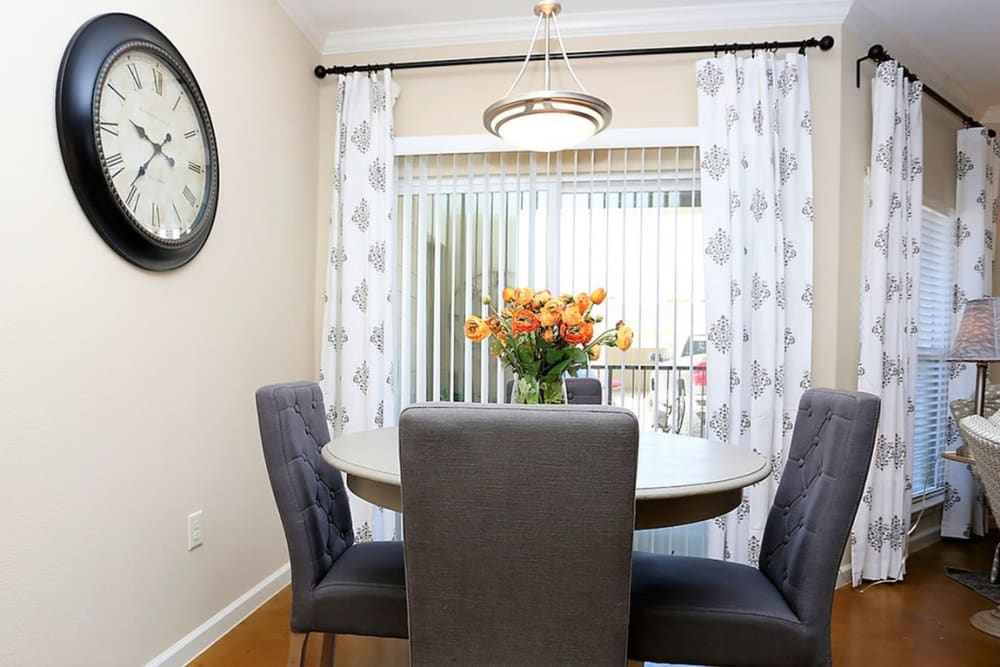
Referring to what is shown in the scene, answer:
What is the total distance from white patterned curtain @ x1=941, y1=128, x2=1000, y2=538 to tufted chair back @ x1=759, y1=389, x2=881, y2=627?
2.75 metres

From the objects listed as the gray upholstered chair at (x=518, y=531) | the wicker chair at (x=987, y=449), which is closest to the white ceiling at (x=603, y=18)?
the wicker chair at (x=987, y=449)

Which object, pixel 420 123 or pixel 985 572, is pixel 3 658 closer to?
pixel 420 123

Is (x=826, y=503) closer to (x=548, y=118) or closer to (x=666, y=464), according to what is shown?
(x=666, y=464)

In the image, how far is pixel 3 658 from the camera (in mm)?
1517

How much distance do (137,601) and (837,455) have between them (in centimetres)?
205

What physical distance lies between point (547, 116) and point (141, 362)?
4.85 feet

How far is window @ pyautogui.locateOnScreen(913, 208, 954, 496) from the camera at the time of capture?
370 cm

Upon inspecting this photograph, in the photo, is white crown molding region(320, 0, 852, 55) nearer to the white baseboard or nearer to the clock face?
the clock face

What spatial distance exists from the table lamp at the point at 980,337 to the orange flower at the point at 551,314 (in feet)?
6.94

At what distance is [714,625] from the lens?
1477mm

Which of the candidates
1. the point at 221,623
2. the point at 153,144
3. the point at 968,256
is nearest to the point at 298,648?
the point at 221,623

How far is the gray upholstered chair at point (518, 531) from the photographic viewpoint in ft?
3.53

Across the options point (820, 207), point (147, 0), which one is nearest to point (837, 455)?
point (820, 207)

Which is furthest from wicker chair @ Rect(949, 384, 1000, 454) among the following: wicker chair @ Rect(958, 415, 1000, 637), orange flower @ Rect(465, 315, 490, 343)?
orange flower @ Rect(465, 315, 490, 343)
